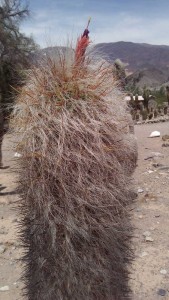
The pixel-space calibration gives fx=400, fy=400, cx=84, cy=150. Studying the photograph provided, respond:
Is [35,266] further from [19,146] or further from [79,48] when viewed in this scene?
[79,48]

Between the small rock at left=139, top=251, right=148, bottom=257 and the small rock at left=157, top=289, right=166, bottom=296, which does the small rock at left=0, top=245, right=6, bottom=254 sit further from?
the small rock at left=157, top=289, right=166, bottom=296

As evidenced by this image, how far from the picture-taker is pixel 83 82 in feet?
7.43

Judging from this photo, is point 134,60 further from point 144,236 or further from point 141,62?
point 144,236

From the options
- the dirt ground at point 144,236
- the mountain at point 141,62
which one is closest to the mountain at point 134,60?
the mountain at point 141,62

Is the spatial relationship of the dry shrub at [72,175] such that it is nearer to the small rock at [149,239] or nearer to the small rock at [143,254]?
the small rock at [143,254]

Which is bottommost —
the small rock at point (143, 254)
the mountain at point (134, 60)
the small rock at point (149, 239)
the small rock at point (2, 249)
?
the small rock at point (143, 254)

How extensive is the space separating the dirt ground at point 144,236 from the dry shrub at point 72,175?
12.1 inches

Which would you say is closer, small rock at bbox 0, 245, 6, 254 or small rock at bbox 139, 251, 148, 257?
small rock at bbox 139, 251, 148, 257

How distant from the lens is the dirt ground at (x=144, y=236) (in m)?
3.42

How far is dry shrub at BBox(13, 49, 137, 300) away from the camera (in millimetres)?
2160

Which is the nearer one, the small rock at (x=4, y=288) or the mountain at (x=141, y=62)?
the mountain at (x=141, y=62)

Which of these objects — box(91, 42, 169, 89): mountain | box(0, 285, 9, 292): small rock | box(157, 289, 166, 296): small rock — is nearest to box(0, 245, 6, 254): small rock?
box(0, 285, 9, 292): small rock

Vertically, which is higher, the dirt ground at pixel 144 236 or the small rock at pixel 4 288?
the dirt ground at pixel 144 236

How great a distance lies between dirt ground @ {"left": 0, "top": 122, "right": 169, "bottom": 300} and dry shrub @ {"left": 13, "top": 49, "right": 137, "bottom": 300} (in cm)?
31
